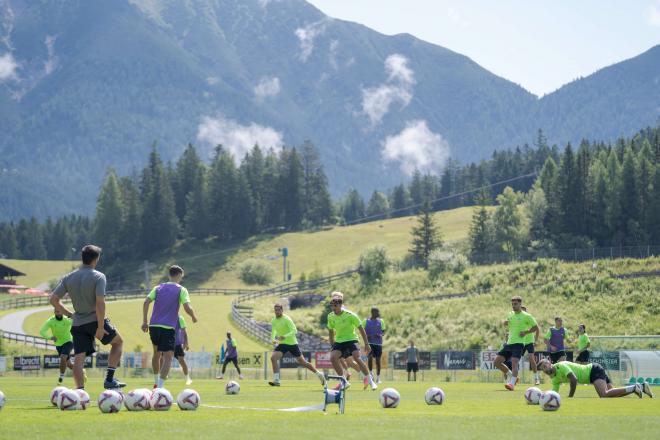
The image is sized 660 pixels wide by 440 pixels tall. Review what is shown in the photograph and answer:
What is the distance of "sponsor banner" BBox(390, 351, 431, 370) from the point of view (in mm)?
50438

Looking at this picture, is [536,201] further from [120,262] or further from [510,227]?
[120,262]

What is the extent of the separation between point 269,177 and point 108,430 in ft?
586

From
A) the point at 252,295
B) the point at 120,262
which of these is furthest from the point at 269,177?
the point at 252,295

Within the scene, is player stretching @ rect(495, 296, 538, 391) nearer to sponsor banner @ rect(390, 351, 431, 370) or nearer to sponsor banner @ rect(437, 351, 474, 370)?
sponsor banner @ rect(437, 351, 474, 370)

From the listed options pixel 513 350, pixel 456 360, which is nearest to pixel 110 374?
pixel 513 350

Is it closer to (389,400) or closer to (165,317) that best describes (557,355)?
(389,400)

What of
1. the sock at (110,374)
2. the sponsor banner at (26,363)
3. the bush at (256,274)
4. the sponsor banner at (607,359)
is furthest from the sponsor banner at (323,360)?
the bush at (256,274)

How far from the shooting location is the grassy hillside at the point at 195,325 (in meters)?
80.0

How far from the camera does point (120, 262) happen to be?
17088 centimetres

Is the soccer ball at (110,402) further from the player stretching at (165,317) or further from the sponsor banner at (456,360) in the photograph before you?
the sponsor banner at (456,360)

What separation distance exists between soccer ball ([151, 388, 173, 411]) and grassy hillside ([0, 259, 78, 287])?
155 metres

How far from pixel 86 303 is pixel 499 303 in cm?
7401

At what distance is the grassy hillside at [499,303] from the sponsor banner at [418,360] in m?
25.7

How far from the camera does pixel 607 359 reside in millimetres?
36469
